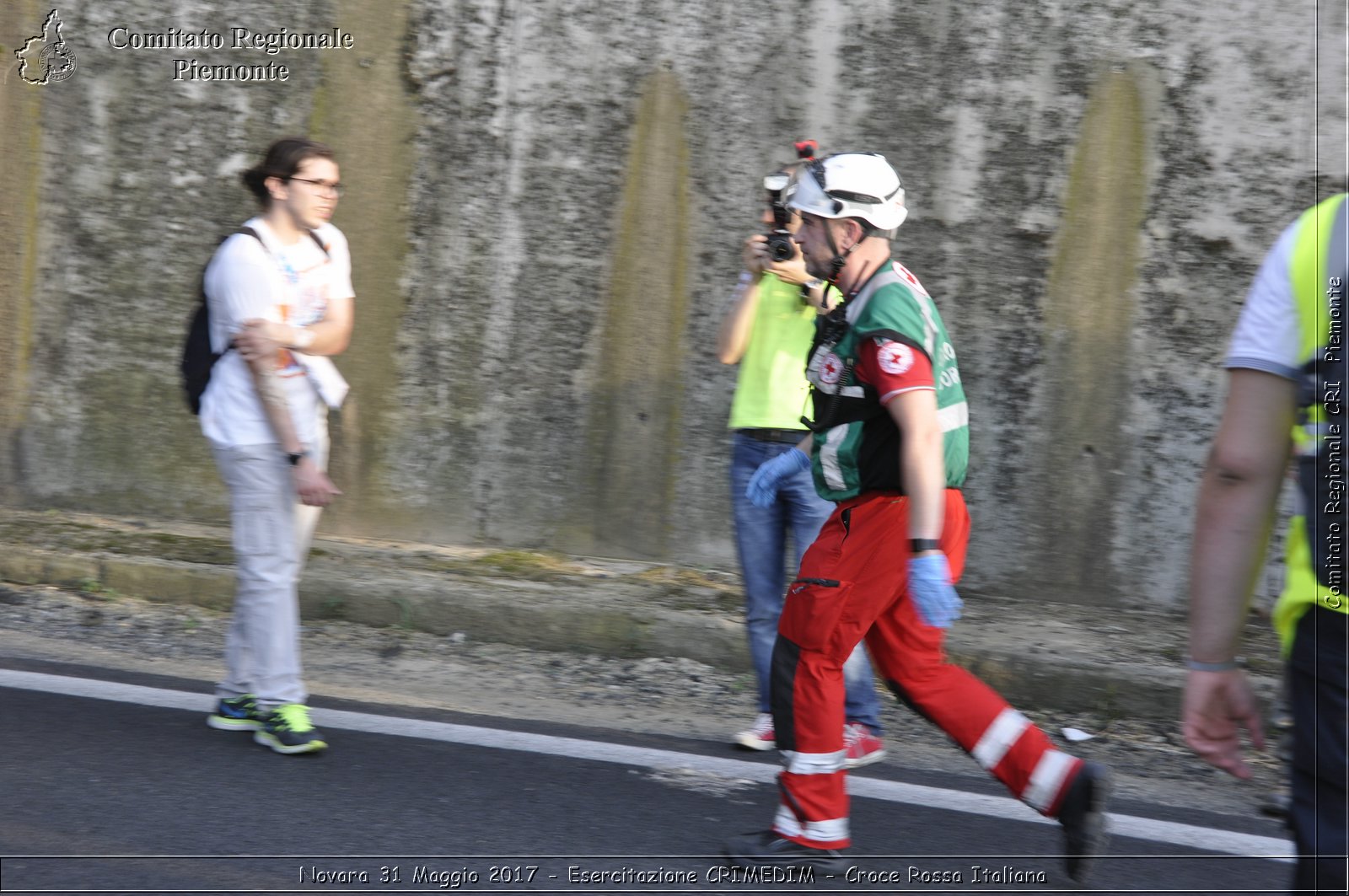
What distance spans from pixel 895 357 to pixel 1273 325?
1159 mm

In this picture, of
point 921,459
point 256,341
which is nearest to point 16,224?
point 256,341

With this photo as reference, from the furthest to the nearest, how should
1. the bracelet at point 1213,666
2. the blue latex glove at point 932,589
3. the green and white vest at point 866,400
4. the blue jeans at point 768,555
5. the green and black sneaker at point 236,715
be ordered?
the blue jeans at point 768,555, the green and black sneaker at point 236,715, the green and white vest at point 866,400, the blue latex glove at point 932,589, the bracelet at point 1213,666

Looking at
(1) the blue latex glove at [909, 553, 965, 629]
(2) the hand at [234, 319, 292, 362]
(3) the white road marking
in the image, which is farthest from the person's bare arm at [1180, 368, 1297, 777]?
(2) the hand at [234, 319, 292, 362]

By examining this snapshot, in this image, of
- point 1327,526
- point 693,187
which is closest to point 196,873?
point 1327,526

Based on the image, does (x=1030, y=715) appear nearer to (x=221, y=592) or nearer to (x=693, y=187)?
(x=693, y=187)

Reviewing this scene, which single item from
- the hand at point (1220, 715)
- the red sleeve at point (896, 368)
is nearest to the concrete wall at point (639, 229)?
the red sleeve at point (896, 368)

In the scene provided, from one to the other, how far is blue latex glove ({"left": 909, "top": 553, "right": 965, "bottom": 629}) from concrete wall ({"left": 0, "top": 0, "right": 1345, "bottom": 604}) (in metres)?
A: 3.20

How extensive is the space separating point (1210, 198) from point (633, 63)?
2755mm

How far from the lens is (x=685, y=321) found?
6.57 m

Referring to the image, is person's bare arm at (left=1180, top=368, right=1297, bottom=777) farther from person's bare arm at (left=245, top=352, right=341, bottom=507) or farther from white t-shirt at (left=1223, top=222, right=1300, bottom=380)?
person's bare arm at (left=245, top=352, right=341, bottom=507)

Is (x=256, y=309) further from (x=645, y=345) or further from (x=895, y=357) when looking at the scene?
(x=645, y=345)

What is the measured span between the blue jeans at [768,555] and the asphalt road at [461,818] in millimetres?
264

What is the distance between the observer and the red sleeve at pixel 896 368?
3.18 metres

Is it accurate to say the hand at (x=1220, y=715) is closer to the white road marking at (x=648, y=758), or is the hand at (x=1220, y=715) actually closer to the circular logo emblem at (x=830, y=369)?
the circular logo emblem at (x=830, y=369)
